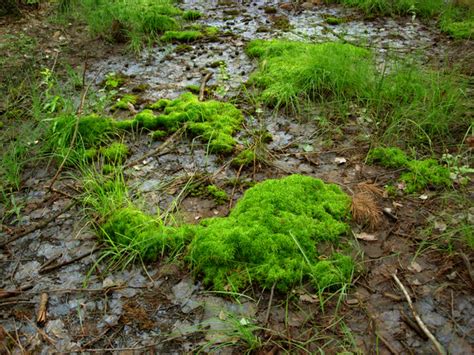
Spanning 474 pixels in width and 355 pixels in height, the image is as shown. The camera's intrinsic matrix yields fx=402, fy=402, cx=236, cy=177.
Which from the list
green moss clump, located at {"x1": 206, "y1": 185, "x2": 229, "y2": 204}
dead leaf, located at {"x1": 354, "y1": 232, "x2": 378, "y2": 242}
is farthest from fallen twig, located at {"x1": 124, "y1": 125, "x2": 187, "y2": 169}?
dead leaf, located at {"x1": 354, "y1": 232, "x2": 378, "y2": 242}

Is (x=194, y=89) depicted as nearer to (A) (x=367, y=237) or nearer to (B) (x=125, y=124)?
(B) (x=125, y=124)

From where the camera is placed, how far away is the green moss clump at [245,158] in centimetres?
348

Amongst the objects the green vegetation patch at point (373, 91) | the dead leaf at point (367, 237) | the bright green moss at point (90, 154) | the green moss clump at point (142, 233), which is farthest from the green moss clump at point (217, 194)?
the green vegetation patch at point (373, 91)

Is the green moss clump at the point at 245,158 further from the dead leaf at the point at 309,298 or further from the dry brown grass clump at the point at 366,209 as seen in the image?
the dead leaf at the point at 309,298

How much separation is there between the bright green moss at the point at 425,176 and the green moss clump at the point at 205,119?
1519 mm

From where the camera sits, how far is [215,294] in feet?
8.17

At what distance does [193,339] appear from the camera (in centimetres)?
227

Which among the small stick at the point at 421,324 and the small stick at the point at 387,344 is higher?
the small stick at the point at 421,324

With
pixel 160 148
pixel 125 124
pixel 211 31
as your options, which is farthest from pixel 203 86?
pixel 211 31

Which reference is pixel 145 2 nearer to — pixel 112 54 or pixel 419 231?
pixel 112 54

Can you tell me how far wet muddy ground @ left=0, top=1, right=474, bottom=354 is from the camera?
2.23 meters

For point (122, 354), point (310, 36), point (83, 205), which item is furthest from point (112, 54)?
point (122, 354)

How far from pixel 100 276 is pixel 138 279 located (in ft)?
0.84

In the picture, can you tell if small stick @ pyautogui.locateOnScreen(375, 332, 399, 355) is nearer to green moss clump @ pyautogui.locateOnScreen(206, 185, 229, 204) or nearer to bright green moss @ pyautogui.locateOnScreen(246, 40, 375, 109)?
green moss clump @ pyautogui.locateOnScreen(206, 185, 229, 204)
